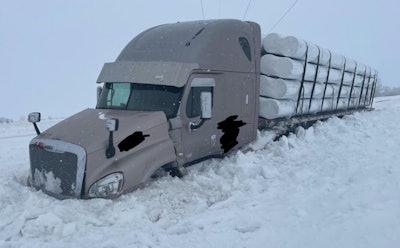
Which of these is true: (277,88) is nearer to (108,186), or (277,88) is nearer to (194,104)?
(194,104)

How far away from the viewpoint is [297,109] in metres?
10.9

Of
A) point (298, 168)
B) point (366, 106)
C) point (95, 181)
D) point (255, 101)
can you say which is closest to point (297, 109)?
point (255, 101)

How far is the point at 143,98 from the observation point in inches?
271

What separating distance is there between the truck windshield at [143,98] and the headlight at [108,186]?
1548 millimetres

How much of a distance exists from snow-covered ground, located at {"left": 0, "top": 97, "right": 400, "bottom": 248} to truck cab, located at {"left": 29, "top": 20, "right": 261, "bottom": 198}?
35cm

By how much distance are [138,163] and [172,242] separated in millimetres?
1644

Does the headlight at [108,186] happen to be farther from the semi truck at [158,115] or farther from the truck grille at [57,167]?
the truck grille at [57,167]

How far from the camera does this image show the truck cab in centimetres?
554

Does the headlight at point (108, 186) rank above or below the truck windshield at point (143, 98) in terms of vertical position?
below

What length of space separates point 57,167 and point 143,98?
1977 mm

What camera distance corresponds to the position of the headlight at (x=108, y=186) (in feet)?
17.8

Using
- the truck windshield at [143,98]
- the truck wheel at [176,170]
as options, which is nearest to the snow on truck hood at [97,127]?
the truck windshield at [143,98]

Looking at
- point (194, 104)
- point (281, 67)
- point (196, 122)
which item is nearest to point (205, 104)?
point (194, 104)

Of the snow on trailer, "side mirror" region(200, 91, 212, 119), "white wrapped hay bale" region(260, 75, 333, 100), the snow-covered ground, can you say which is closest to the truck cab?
"side mirror" region(200, 91, 212, 119)
